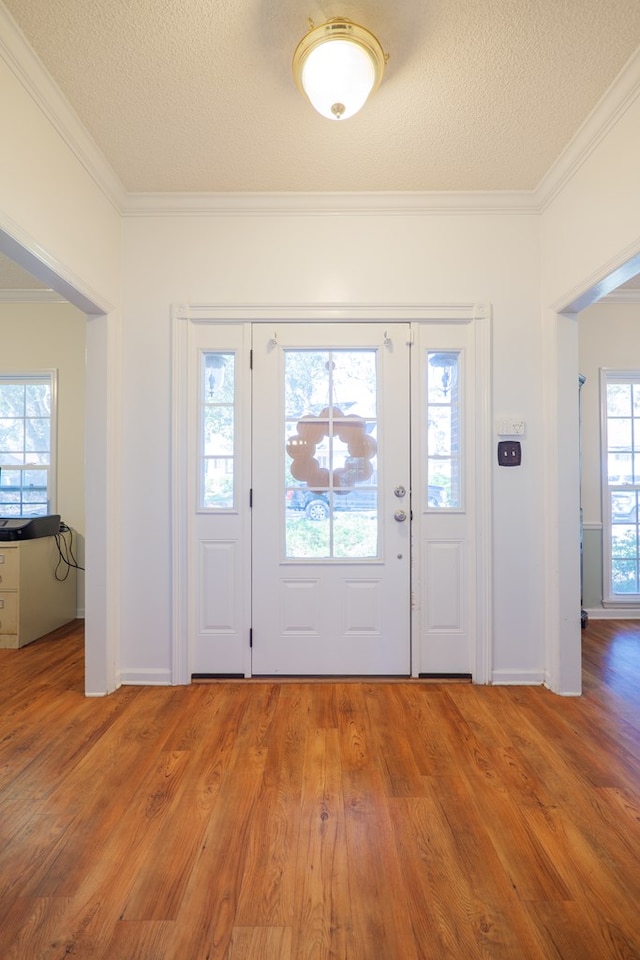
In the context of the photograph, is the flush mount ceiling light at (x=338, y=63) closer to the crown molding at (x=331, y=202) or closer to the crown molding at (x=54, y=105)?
the crown molding at (x=331, y=202)

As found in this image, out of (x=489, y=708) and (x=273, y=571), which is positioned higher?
(x=273, y=571)

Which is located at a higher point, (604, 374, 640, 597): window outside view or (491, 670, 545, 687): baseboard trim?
(604, 374, 640, 597): window outside view

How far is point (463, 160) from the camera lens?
240cm

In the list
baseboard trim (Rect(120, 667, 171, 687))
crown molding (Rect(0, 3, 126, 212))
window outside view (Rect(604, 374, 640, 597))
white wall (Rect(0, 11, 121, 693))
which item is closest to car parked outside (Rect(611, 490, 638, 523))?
window outside view (Rect(604, 374, 640, 597))

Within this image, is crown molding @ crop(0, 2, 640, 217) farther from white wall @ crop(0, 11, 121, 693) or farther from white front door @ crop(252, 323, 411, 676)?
white front door @ crop(252, 323, 411, 676)

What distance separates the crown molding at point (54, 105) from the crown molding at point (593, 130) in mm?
2382

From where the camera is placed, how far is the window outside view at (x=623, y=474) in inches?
161

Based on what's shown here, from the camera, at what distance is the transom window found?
4.06 m

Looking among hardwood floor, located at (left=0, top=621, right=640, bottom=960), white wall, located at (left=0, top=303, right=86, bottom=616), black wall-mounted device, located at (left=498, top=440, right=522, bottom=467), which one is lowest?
hardwood floor, located at (left=0, top=621, right=640, bottom=960)

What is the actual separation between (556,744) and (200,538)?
2119 millimetres

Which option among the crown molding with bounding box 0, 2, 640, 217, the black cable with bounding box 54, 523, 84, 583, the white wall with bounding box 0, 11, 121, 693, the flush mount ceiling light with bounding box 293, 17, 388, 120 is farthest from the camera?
the black cable with bounding box 54, 523, 84, 583

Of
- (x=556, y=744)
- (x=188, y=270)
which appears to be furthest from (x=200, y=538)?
(x=556, y=744)

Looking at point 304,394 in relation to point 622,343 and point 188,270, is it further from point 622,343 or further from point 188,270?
point 622,343

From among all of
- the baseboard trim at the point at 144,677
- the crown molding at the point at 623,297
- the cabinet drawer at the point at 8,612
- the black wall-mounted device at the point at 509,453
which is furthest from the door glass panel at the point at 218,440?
the crown molding at the point at 623,297
